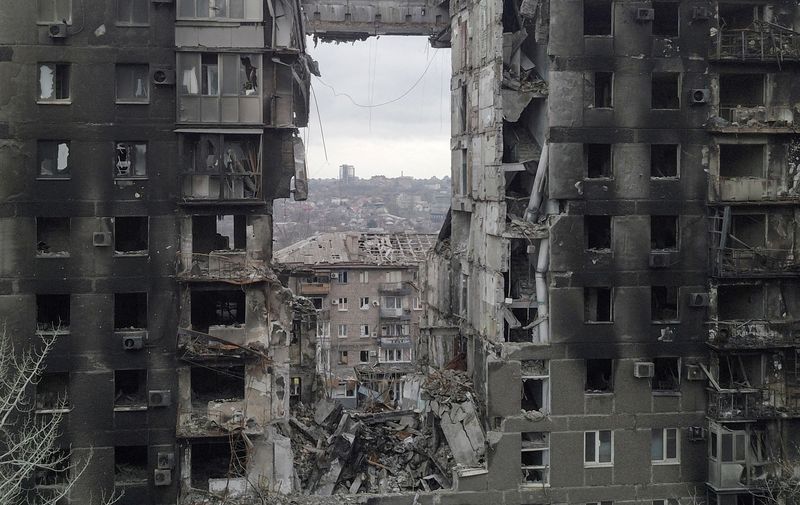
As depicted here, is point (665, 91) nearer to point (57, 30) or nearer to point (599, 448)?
point (599, 448)

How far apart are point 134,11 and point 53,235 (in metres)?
8.82

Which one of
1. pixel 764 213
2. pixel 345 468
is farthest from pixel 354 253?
pixel 764 213

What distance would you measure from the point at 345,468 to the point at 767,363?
17.1m

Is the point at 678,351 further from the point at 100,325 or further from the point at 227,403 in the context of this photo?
the point at 100,325

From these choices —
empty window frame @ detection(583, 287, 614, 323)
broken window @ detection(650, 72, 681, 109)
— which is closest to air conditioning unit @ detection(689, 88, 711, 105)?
broken window @ detection(650, 72, 681, 109)

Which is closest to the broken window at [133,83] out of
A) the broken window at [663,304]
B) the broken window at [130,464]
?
the broken window at [130,464]

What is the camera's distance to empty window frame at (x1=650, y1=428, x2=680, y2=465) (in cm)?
3378

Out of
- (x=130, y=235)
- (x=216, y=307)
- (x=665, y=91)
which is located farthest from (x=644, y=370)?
(x=130, y=235)

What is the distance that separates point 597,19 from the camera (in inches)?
1379

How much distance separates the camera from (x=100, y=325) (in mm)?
32125

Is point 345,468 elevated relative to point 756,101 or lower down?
lower down

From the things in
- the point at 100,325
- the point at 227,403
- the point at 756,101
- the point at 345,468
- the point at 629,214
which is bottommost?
the point at 345,468

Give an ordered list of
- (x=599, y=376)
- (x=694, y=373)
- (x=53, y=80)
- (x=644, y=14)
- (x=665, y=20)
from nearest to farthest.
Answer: (x=53, y=80)
(x=644, y=14)
(x=694, y=373)
(x=665, y=20)
(x=599, y=376)

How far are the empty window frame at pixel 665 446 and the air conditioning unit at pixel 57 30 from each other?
86.7 ft
